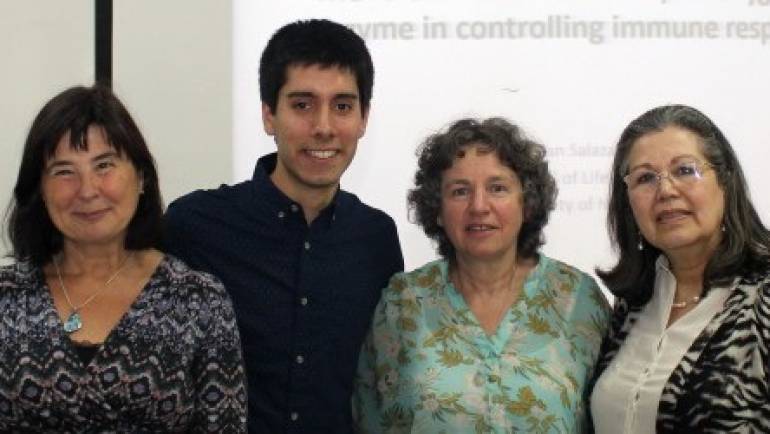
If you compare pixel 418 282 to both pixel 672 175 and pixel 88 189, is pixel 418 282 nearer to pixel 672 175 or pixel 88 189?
pixel 672 175

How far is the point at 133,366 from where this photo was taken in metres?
1.98

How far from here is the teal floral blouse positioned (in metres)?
2.32

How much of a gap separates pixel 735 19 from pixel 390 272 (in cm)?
152

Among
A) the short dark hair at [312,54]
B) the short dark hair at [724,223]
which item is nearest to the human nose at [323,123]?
the short dark hair at [312,54]

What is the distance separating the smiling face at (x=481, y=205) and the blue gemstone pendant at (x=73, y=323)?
0.92 metres

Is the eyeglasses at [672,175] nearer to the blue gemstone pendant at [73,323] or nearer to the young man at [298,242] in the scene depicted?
the young man at [298,242]

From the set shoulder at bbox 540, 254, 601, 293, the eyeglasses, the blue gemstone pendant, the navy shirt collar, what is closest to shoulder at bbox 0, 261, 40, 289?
the blue gemstone pendant

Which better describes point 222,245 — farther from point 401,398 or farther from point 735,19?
point 735,19

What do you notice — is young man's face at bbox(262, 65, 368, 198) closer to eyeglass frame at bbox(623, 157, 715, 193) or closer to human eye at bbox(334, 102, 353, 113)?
A: human eye at bbox(334, 102, 353, 113)

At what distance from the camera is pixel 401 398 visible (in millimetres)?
2412

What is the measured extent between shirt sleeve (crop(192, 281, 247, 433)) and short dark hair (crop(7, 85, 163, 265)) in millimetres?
250

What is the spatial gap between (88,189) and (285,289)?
0.54m

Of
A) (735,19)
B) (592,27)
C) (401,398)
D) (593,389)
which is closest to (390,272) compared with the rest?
(401,398)

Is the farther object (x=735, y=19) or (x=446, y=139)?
(x=735, y=19)
